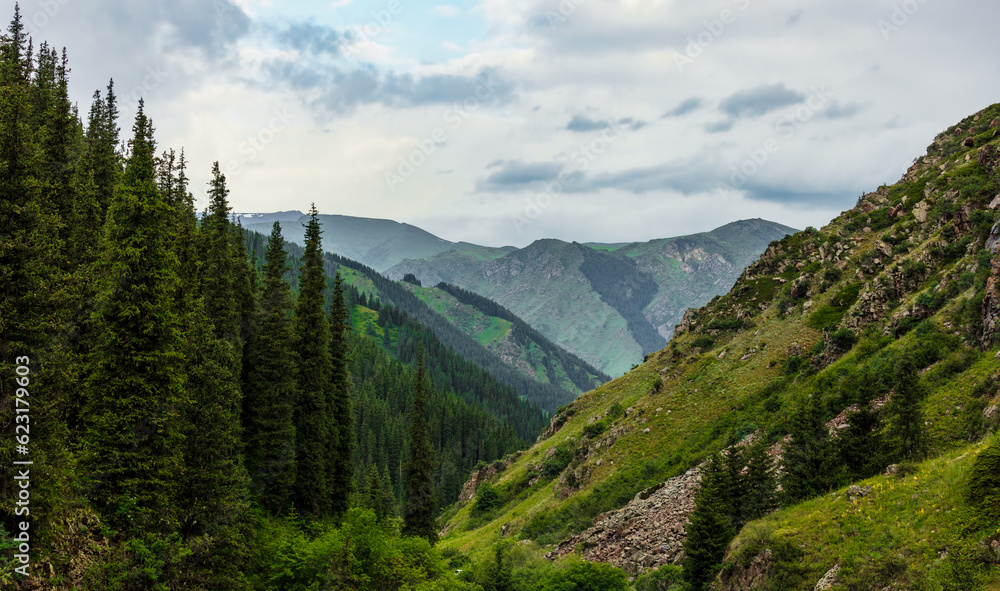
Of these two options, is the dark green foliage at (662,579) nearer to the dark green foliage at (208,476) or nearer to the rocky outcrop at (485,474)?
the dark green foliage at (208,476)

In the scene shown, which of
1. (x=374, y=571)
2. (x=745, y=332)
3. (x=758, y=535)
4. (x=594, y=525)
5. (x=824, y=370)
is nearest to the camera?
(x=758, y=535)

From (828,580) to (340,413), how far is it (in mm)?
42305

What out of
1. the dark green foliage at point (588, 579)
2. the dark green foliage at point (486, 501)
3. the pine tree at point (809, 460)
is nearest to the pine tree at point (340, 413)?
the dark green foliage at point (588, 579)

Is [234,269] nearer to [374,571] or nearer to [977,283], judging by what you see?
[374,571]

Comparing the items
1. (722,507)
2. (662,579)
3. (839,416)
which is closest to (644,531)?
(662,579)

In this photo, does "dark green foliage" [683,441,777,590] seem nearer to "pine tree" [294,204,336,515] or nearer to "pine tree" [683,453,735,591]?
"pine tree" [683,453,735,591]

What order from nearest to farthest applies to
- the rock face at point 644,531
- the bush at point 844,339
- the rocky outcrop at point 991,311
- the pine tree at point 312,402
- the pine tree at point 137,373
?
the pine tree at point 137,373 → the rocky outcrop at point 991,311 → the rock face at point 644,531 → the pine tree at point 312,402 → the bush at point 844,339

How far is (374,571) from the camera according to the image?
1242 inches

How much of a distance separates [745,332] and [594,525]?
3085cm

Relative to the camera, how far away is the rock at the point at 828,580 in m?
23.9

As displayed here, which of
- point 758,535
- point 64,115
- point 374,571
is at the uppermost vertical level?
point 64,115

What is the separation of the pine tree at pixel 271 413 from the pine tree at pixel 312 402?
1999 mm

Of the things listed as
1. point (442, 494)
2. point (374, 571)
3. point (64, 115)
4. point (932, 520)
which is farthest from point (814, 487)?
point (442, 494)

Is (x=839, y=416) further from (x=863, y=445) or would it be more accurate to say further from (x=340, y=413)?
(x=340, y=413)
